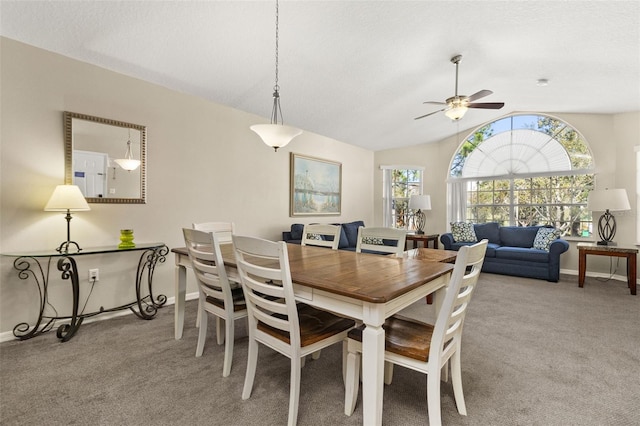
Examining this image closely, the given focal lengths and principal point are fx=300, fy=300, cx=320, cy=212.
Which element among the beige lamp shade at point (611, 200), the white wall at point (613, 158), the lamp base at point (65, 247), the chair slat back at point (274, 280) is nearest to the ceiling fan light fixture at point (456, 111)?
the chair slat back at point (274, 280)

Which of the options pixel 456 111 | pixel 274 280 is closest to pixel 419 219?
pixel 456 111

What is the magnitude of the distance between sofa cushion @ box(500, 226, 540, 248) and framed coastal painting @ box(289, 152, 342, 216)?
10.0 ft

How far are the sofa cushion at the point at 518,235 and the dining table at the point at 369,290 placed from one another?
4.28 meters

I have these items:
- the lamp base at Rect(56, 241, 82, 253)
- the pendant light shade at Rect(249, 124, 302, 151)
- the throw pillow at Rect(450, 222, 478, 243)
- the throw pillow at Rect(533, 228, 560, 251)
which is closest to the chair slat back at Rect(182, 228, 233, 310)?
the pendant light shade at Rect(249, 124, 302, 151)

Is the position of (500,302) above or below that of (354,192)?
below

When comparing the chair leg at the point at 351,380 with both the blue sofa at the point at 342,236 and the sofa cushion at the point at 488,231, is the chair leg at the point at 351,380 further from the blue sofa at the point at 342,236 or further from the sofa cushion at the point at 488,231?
the sofa cushion at the point at 488,231

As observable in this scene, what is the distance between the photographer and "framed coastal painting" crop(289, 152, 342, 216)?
4949mm

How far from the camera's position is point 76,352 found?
2266mm

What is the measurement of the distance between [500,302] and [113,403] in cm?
375

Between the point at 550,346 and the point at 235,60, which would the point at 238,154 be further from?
the point at 550,346

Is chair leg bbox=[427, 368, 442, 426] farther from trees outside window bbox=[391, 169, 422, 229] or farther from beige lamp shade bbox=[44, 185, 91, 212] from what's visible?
trees outside window bbox=[391, 169, 422, 229]

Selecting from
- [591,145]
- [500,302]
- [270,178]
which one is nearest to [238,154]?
[270,178]

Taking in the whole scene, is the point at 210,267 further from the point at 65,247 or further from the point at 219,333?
the point at 65,247

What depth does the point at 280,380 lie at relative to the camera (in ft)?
6.22
